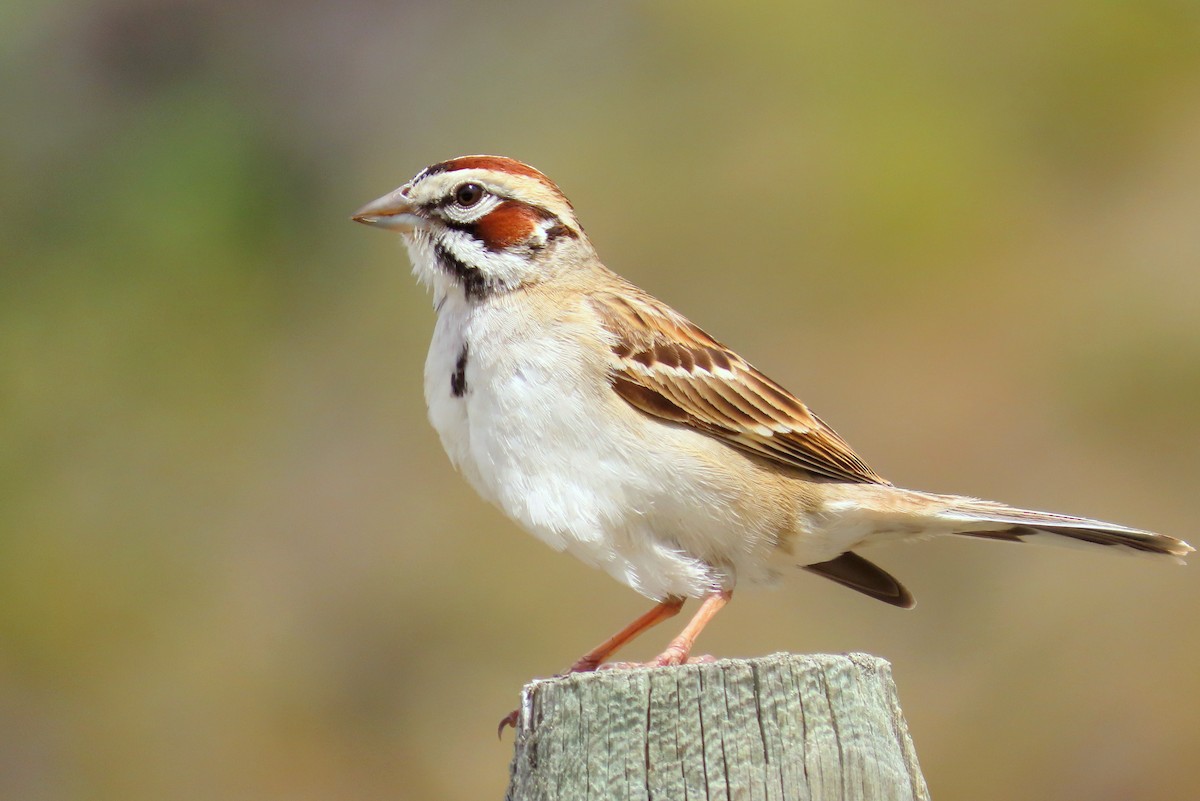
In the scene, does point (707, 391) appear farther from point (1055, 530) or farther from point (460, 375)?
point (1055, 530)

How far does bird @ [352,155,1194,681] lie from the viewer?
421 centimetres

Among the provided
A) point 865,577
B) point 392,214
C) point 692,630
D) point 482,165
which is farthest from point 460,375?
point 865,577

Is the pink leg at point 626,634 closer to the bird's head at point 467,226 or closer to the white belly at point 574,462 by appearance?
the white belly at point 574,462

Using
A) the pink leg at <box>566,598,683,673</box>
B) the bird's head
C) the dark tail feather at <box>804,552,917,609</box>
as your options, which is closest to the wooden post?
the pink leg at <box>566,598,683,673</box>

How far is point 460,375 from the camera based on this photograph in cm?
436

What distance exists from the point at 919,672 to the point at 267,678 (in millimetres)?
3769

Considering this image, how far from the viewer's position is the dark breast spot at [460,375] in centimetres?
434

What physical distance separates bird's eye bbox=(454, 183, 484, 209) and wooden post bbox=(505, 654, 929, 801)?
2.09 m

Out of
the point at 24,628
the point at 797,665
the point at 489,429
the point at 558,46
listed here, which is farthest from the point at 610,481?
the point at 558,46

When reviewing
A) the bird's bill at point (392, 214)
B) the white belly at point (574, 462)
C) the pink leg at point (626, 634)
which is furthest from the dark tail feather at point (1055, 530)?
the bird's bill at point (392, 214)

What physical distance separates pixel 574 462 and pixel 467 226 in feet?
2.98

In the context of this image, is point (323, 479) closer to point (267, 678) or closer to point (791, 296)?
point (267, 678)

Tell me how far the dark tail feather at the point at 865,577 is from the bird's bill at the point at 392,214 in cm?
173

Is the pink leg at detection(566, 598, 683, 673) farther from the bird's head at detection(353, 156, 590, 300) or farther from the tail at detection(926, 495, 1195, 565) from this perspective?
the bird's head at detection(353, 156, 590, 300)
